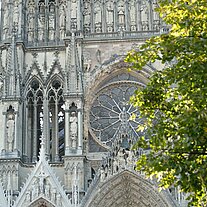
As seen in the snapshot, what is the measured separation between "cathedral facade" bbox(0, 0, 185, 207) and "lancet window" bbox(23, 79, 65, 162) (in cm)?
4

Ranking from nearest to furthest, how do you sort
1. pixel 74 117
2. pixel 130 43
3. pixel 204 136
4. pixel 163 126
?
pixel 204 136
pixel 163 126
pixel 74 117
pixel 130 43

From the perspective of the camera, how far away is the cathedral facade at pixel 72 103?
977 inches

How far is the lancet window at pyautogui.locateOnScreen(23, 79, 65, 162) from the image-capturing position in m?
26.5

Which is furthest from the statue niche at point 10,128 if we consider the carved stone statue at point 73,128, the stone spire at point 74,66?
the stone spire at point 74,66

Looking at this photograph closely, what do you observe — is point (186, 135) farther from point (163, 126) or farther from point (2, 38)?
point (2, 38)

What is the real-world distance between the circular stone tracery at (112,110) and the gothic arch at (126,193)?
78.9 inches

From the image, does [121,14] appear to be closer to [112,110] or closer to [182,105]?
[112,110]

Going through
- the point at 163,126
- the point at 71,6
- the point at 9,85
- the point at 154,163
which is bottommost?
the point at 154,163

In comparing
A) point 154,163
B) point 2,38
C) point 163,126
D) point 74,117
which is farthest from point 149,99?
point 2,38

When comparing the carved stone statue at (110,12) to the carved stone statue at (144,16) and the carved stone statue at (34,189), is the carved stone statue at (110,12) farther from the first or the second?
the carved stone statue at (34,189)

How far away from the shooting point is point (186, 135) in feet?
42.7

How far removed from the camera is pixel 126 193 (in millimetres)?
25375

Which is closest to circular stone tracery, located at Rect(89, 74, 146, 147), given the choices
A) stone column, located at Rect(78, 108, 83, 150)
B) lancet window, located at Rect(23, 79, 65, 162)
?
stone column, located at Rect(78, 108, 83, 150)

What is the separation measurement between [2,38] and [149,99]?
15.6m
